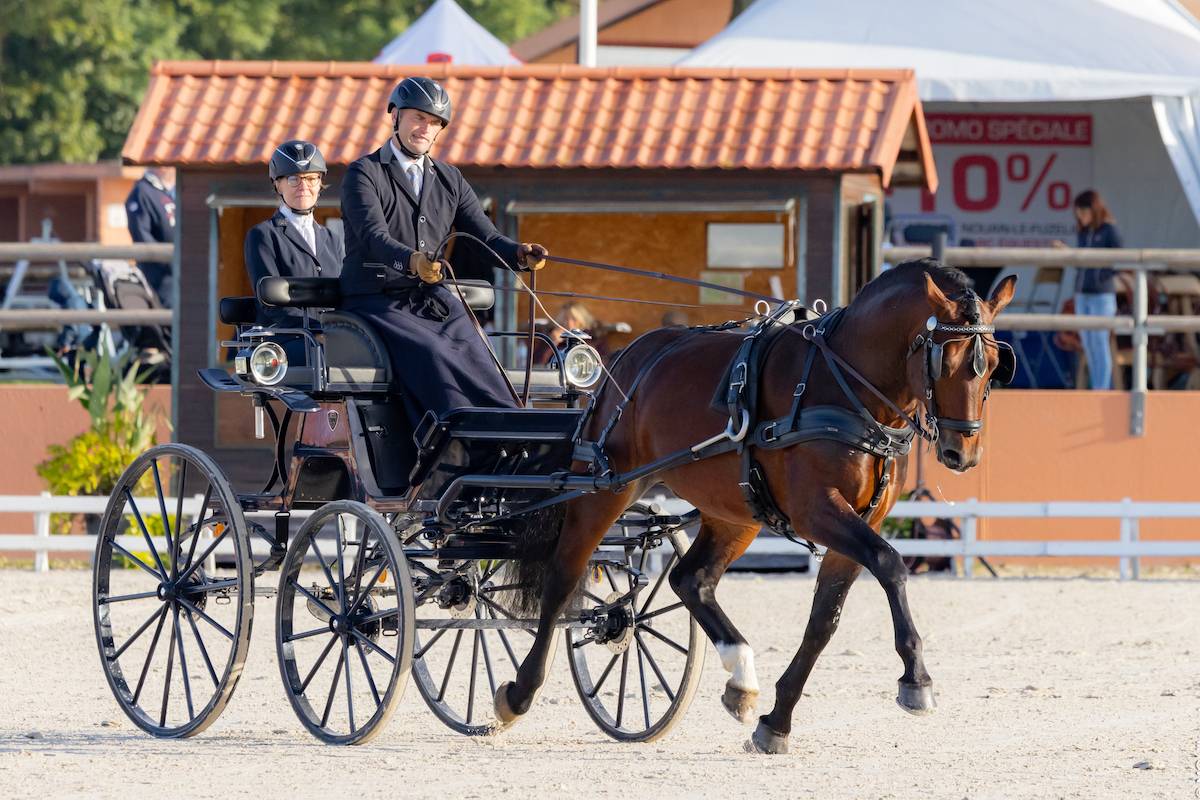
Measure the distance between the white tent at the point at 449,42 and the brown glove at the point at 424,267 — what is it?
11557mm

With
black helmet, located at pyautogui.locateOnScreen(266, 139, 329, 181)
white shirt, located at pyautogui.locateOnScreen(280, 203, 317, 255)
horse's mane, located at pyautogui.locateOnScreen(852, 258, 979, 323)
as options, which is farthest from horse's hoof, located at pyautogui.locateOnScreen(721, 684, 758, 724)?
black helmet, located at pyautogui.locateOnScreen(266, 139, 329, 181)

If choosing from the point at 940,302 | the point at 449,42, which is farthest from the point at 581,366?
the point at 449,42

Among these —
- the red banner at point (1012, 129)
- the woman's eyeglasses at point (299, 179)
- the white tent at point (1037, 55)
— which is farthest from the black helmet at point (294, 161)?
the red banner at point (1012, 129)

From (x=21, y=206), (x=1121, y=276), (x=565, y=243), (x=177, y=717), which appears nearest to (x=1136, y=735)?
(x=177, y=717)

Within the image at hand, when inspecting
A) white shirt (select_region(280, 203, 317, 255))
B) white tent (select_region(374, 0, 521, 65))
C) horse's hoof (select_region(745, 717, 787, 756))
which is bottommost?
horse's hoof (select_region(745, 717, 787, 756))

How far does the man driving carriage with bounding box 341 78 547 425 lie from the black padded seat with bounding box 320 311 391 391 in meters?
0.04

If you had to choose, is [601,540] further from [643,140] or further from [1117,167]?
[1117,167]

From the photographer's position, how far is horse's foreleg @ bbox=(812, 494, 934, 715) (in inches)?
264

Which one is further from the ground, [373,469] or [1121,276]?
[1121,276]

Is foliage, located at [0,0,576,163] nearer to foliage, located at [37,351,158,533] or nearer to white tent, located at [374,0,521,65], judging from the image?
white tent, located at [374,0,521,65]

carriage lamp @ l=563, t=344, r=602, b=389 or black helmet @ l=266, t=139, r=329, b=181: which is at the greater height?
black helmet @ l=266, t=139, r=329, b=181

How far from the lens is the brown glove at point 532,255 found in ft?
26.2

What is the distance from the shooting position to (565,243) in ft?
49.5

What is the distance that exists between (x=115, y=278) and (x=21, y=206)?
51.0 ft
